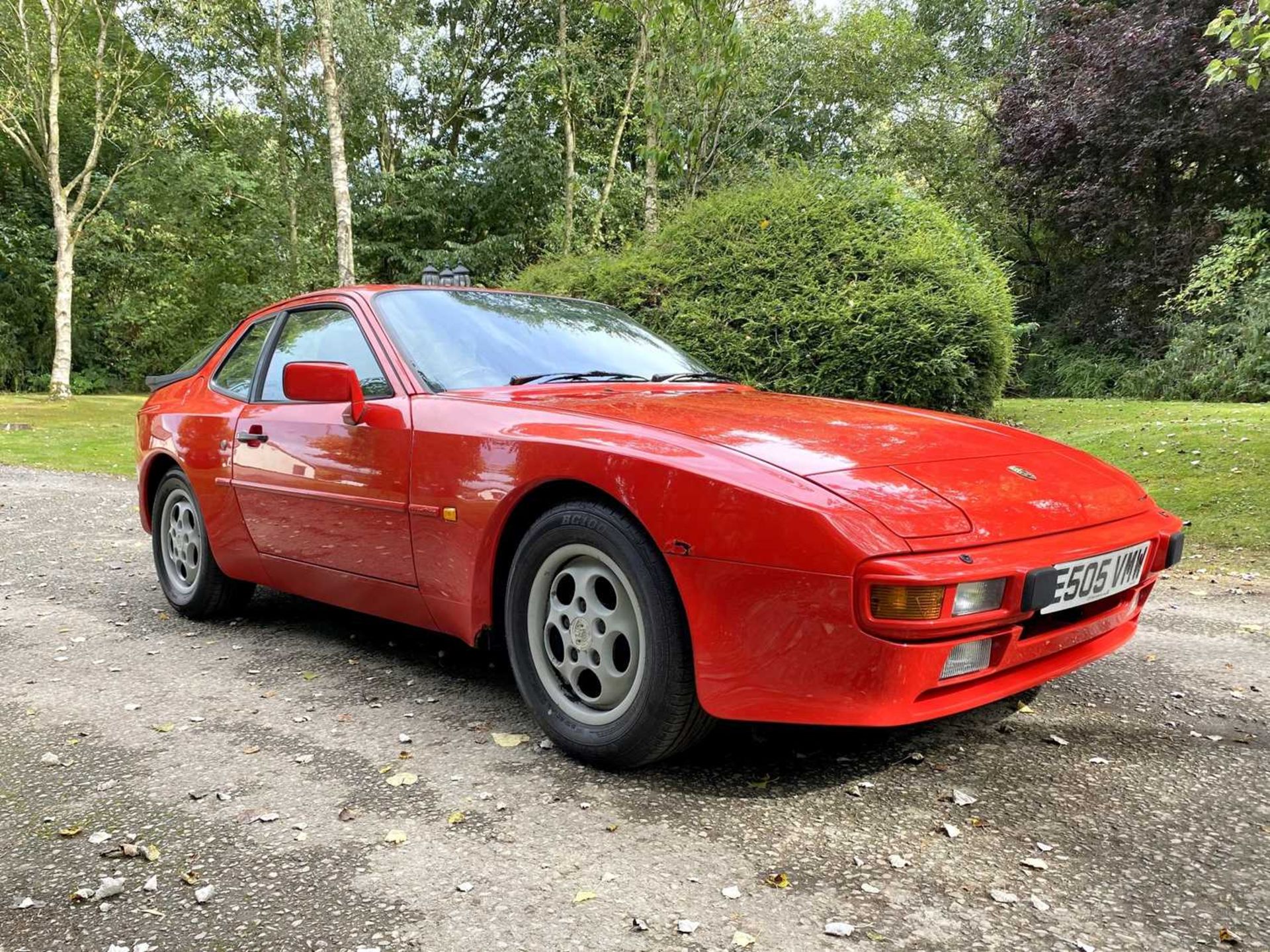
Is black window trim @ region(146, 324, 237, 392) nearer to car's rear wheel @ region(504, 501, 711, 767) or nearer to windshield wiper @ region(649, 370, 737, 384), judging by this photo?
windshield wiper @ region(649, 370, 737, 384)

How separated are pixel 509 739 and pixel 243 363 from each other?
236 centimetres

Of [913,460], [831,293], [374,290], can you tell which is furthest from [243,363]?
[831,293]

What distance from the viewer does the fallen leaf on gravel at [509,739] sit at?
111 inches

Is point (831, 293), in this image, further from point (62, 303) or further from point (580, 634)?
point (62, 303)

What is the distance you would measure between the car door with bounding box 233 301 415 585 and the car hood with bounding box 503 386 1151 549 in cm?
53

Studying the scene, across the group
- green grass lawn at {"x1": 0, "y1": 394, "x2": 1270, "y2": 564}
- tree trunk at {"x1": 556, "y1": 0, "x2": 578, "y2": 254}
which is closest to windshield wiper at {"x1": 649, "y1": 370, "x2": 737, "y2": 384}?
green grass lawn at {"x1": 0, "y1": 394, "x2": 1270, "y2": 564}

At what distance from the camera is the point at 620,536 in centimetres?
245

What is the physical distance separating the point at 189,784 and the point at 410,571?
2.96ft

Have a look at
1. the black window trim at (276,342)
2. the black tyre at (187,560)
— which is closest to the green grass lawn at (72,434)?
the black tyre at (187,560)

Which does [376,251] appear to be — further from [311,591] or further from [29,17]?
[311,591]

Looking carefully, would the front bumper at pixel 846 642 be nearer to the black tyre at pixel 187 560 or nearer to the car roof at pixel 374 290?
the car roof at pixel 374 290

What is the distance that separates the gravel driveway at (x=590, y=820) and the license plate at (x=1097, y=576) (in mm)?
517

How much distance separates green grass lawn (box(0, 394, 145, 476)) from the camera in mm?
11477

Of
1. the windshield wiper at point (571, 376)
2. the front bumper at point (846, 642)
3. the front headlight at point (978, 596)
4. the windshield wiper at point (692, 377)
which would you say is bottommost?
the front bumper at point (846, 642)
